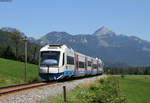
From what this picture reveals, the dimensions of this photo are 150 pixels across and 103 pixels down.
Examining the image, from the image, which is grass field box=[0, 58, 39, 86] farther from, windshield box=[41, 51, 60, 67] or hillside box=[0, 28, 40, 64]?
hillside box=[0, 28, 40, 64]

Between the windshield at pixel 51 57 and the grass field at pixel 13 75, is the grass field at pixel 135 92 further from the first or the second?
the grass field at pixel 13 75

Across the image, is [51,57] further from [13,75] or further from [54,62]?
[13,75]

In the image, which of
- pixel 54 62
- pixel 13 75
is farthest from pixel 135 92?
pixel 13 75

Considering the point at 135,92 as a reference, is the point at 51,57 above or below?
above

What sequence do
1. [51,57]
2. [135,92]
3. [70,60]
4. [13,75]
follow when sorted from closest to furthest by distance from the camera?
1. [51,57]
2. [70,60]
3. [135,92]
4. [13,75]

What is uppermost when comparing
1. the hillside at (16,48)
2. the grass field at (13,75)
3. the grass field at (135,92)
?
the hillside at (16,48)

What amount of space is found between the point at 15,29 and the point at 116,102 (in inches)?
4447

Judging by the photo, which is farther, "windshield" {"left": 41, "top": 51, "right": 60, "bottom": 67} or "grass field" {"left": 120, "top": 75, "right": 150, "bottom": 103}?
"grass field" {"left": 120, "top": 75, "right": 150, "bottom": 103}

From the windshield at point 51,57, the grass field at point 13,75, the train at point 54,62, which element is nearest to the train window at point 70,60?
the train at point 54,62

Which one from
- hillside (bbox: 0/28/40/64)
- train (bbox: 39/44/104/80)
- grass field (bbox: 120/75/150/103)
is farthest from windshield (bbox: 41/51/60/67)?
hillside (bbox: 0/28/40/64)

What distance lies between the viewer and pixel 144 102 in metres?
43.9

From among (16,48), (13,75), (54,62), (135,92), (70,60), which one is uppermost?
(16,48)

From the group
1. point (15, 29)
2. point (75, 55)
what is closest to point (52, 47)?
point (75, 55)

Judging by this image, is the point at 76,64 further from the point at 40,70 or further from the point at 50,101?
the point at 50,101
